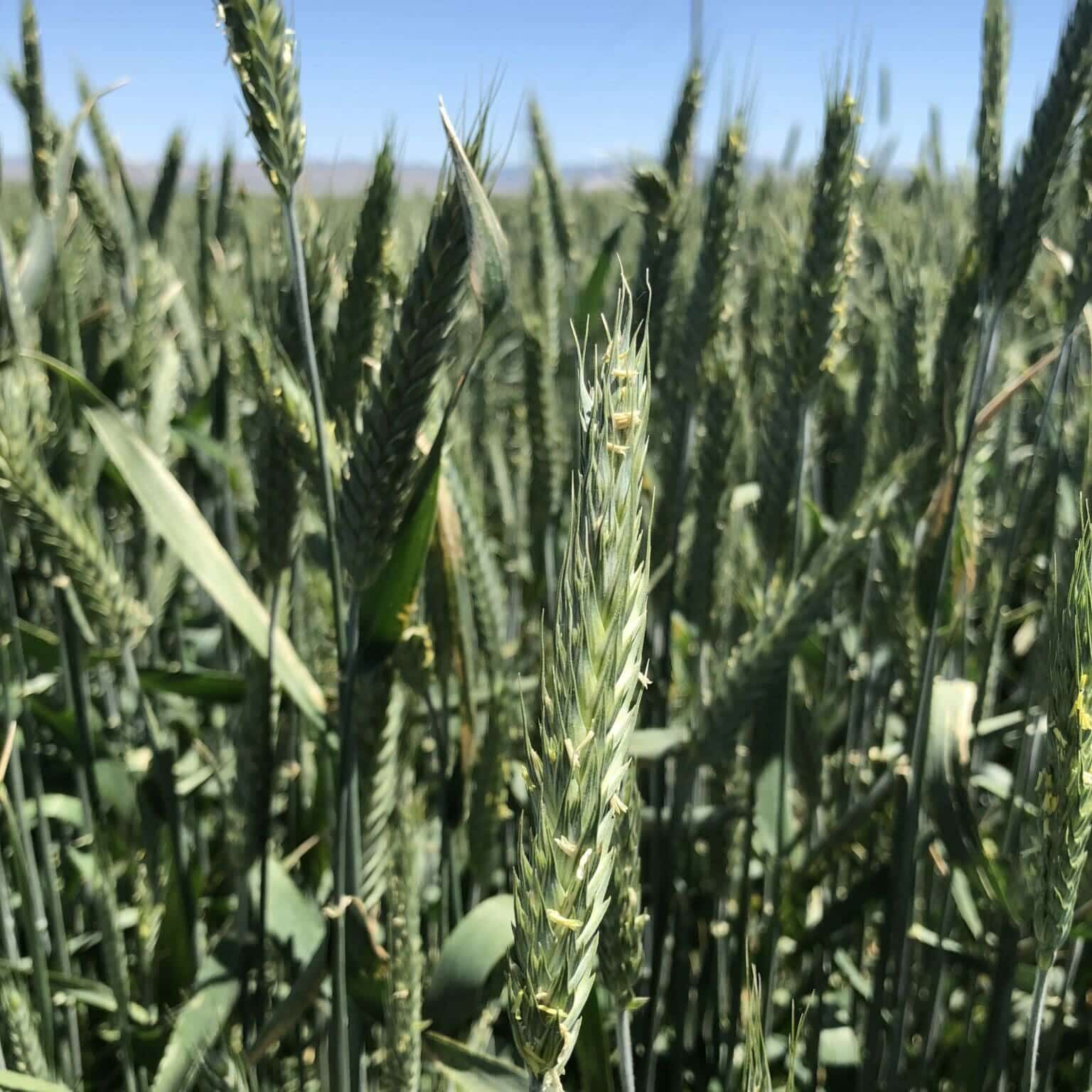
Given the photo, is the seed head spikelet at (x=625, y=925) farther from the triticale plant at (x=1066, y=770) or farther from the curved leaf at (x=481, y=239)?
the curved leaf at (x=481, y=239)

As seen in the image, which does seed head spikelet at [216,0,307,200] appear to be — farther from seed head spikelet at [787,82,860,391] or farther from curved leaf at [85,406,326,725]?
seed head spikelet at [787,82,860,391]

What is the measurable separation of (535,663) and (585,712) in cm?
136

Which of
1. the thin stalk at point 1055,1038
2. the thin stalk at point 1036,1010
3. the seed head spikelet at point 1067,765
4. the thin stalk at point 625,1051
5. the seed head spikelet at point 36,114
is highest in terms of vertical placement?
the seed head spikelet at point 36,114

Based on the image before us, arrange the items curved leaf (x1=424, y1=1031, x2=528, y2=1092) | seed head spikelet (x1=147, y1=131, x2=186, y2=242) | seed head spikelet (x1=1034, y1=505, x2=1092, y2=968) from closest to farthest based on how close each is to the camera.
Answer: seed head spikelet (x1=1034, y1=505, x2=1092, y2=968) < curved leaf (x1=424, y1=1031, x2=528, y2=1092) < seed head spikelet (x1=147, y1=131, x2=186, y2=242)

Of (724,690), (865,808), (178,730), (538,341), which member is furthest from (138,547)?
(865,808)

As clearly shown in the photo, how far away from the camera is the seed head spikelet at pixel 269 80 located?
0.81m

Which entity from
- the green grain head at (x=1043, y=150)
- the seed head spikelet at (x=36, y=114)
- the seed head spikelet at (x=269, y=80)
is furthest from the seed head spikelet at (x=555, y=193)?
the seed head spikelet at (x=269, y=80)

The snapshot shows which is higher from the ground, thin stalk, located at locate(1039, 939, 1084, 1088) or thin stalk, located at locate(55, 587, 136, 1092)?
thin stalk, located at locate(55, 587, 136, 1092)

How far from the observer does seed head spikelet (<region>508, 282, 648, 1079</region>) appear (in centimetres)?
50

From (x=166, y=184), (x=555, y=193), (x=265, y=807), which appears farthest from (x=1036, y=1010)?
(x=166, y=184)

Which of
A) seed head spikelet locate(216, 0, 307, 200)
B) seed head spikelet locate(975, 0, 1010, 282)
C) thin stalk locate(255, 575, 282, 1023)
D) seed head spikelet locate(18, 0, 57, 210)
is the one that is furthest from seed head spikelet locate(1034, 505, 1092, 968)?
seed head spikelet locate(18, 0, 57, 210)

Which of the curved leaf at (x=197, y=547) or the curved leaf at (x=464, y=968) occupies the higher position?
the curved leaf at (x=197, y=547)

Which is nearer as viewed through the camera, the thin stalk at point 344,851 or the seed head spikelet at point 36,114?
the thin stalk at point 344,851

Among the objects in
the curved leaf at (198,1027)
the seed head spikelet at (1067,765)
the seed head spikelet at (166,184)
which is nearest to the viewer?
the seed head spikelet at (1067,765)
